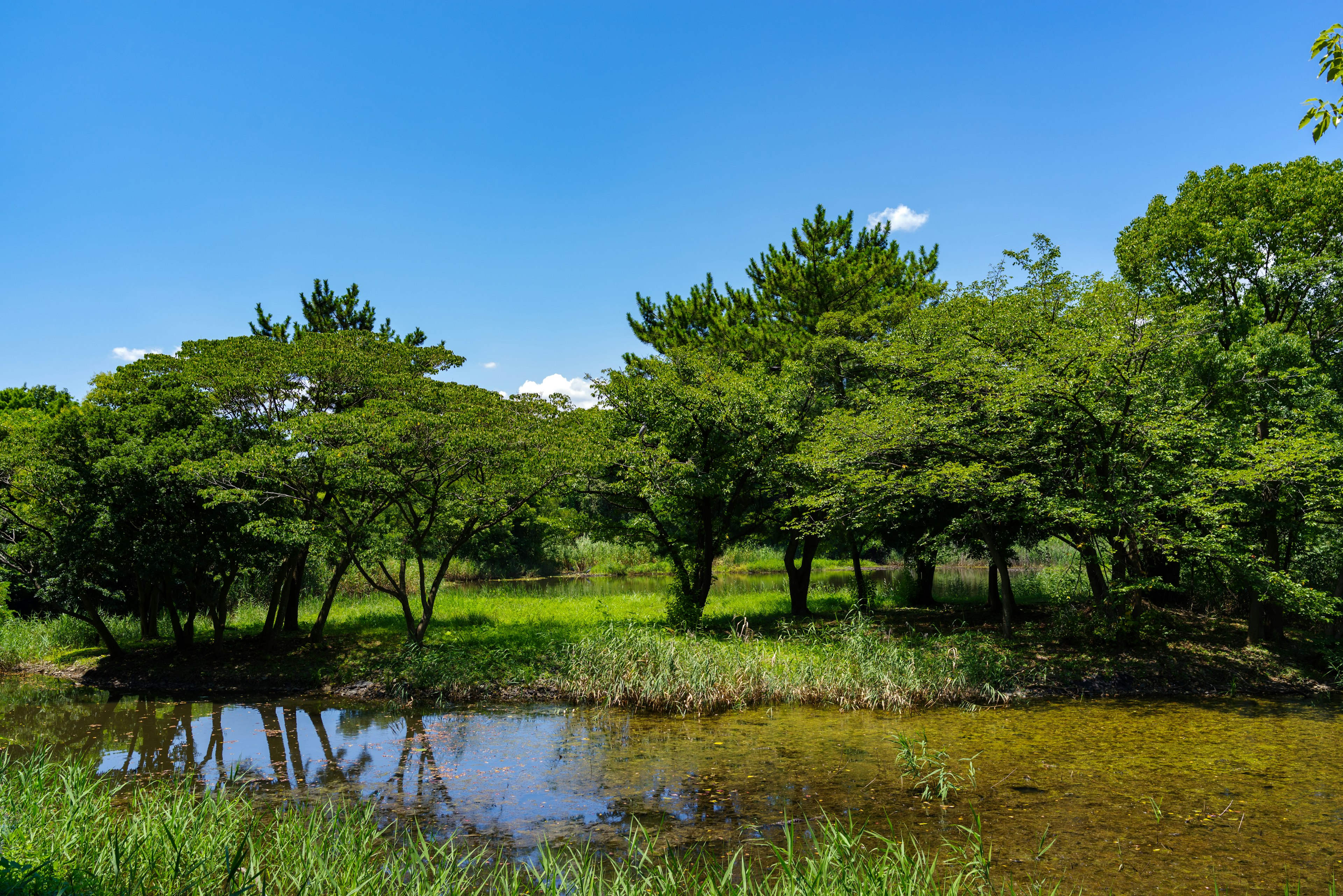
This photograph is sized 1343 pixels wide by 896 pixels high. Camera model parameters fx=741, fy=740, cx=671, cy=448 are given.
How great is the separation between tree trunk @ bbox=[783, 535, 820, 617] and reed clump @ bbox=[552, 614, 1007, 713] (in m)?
6.08

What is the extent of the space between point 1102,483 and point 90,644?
22.1 metres

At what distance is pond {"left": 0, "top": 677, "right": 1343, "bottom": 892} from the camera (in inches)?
259

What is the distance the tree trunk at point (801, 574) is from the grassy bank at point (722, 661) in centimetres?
147

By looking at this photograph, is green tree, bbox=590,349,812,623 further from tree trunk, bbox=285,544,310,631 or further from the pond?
tree trunk, bbox=285,544,310,631

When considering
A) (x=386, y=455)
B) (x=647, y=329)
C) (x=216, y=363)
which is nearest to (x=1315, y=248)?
(x=647, y=329)

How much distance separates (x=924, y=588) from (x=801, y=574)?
431cm

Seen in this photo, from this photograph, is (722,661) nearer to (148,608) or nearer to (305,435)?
(305,435)

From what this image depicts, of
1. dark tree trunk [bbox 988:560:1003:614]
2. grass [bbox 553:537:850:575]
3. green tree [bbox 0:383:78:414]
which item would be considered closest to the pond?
dark tree trunk [bbox 988:560:1003:614]

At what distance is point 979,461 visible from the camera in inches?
535

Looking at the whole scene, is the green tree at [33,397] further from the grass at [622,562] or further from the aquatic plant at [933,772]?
the aquatic plant at [933,772]

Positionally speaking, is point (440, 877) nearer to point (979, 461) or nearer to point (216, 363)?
point (979, 461)

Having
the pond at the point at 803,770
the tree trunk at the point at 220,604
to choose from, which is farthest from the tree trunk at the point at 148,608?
the pond at the point at 803,770

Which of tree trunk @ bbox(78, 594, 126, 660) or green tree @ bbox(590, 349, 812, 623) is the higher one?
green tree @ bbox(590, 349, 812, 623)

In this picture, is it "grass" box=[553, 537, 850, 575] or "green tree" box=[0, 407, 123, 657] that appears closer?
"green tree" box=[0, 407, 123, 657]
